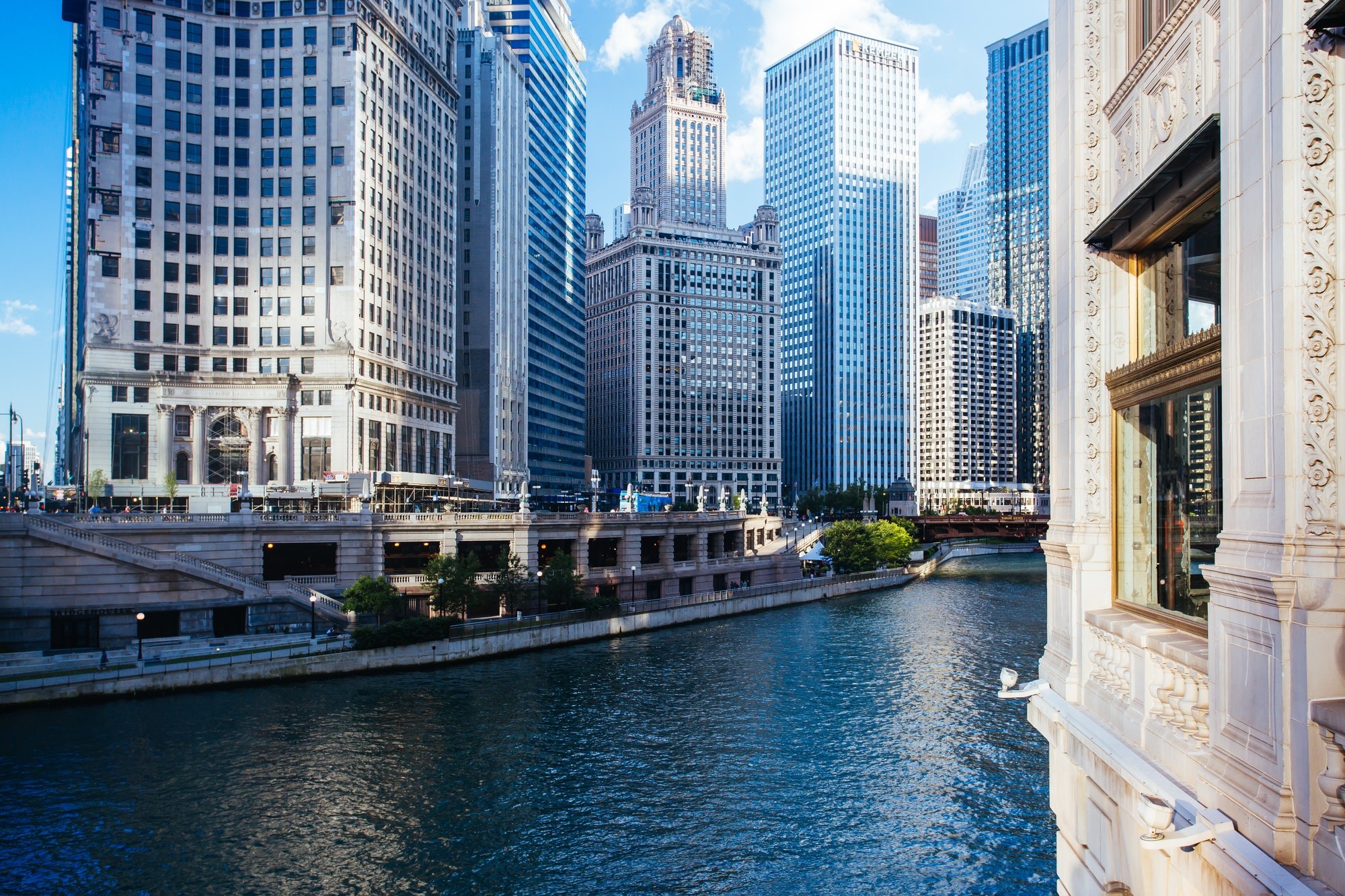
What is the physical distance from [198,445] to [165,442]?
278cm

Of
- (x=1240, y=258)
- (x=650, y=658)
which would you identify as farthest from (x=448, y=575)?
(x=1240, y=258)

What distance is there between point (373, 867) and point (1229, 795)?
29.3m

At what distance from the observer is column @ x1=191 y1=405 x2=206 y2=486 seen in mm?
92125

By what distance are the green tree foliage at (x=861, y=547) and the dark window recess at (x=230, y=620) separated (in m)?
76.9

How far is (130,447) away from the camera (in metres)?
90.4

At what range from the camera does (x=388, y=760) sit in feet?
140

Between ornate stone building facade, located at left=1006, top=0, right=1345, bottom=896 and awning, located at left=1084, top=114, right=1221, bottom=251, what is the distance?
4 cm

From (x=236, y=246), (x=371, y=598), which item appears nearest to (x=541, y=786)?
(x=371, y=598)

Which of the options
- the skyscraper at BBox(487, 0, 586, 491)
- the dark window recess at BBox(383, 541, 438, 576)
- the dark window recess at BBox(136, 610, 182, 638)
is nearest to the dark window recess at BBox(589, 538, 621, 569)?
the dark window recess at BBox(383, 541, 438, 576)

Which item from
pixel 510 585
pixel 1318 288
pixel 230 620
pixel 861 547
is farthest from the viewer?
pixel 861 547


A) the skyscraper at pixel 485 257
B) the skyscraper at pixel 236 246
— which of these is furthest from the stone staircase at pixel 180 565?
the skyscraper at pixel 485 257

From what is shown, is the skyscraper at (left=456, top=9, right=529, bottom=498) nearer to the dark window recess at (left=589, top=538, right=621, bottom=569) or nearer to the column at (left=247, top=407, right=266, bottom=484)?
the dark window recess at (left=589, top=538, right=621, bottom=569)

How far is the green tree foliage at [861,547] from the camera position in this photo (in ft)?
408

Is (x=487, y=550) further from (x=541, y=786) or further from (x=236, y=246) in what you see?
(x=541, y=786)
